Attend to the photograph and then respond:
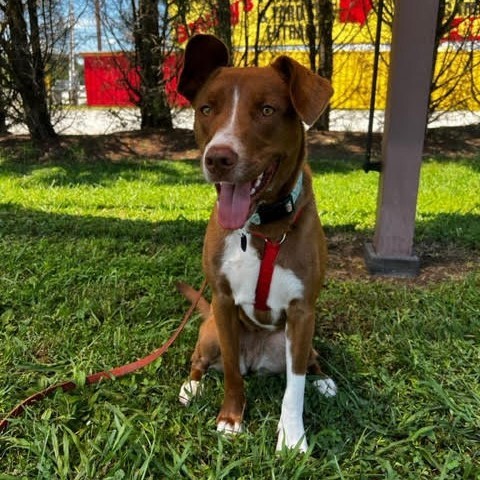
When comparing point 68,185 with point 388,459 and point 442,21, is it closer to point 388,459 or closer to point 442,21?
point 388,459

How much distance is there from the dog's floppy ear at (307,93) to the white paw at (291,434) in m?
1.26

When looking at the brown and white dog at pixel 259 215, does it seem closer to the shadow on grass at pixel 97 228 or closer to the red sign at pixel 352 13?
the shadow on grass at pixel 97 228

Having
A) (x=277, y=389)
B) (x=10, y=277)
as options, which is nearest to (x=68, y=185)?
(x=10, y=277)

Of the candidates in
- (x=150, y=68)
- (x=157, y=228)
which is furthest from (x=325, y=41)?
(x=157, y=228)

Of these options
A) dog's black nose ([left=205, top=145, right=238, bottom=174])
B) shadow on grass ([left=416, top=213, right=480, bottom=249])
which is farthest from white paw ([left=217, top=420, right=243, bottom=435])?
shadow on grass ([left=416, top=213, right=480, bottom=249])

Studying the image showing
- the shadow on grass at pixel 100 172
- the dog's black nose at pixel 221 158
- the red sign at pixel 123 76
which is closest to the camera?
the dog's black nose at pixel 221 158

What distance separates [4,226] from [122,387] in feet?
10.1

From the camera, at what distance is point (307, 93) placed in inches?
84.7

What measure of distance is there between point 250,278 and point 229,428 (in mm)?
681

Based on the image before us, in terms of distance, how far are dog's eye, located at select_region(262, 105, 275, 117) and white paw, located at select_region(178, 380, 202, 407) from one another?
1.37 metres

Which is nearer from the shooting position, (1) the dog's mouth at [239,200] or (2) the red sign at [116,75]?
(1) the dog's mouth at [239,200]

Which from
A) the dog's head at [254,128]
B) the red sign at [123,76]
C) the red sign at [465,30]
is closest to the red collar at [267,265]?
the dog's head at [254,128]

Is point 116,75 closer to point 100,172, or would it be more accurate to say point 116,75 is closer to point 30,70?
point 30,70

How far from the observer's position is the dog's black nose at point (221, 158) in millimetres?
2008
